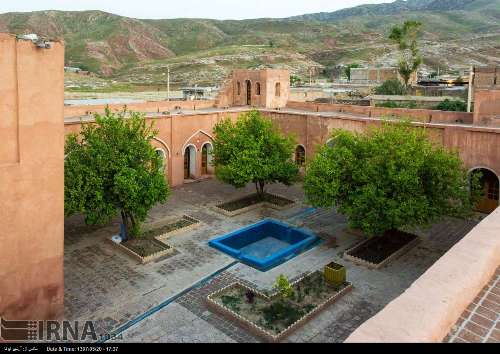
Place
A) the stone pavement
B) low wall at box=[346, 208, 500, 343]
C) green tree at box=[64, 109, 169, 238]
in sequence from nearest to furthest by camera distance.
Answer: low wall at box=[346, 208, 500, 343], the stone pavement, green tree at box=[64, 109, 169, 238]

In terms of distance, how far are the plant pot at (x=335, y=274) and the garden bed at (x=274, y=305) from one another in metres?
0.12

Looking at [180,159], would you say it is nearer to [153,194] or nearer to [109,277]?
[153,194]

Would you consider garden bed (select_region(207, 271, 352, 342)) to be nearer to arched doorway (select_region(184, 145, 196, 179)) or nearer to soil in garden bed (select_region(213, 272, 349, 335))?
soil in garden bed (select_region(213, 272, 349, 335))

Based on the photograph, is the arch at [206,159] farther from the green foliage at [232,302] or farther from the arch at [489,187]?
the green foliage at [232,302]

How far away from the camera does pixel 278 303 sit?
1173 centimetres

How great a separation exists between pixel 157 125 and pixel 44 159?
11905 mm

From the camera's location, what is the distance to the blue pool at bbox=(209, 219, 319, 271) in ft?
47.5

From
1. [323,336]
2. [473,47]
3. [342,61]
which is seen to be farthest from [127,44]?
[323,336]

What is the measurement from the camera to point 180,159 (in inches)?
906

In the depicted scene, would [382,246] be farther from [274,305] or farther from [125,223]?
[125,223]

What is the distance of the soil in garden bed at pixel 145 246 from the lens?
14.6 meters

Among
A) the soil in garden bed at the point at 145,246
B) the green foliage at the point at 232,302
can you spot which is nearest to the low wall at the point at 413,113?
the soil in garden bed at the point at 145,246

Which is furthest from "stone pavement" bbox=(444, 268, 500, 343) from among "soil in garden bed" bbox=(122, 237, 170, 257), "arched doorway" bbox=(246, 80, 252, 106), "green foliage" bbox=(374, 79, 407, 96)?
"green foliage" bbox=(374, 79, 407, 96)

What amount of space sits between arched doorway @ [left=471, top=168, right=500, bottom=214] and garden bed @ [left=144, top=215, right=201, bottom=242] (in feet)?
36.2
